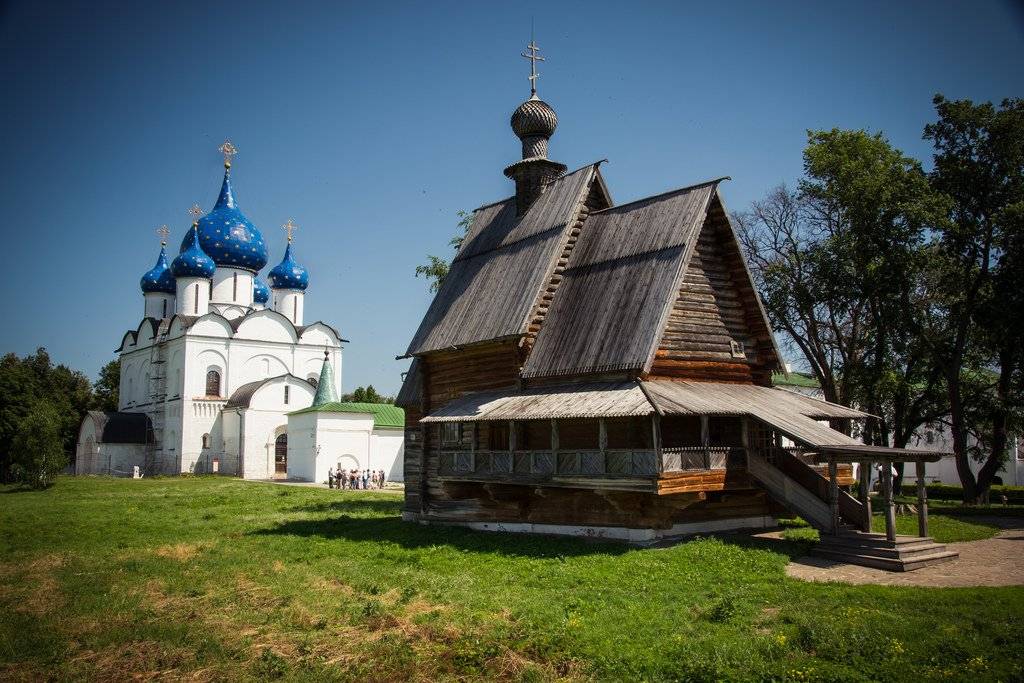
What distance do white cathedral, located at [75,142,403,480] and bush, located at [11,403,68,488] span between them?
43.8 ft

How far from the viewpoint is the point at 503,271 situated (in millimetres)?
21922

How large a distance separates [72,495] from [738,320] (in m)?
27.2

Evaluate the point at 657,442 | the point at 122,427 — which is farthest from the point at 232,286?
the point at 657,442

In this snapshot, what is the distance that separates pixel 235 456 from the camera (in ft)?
170

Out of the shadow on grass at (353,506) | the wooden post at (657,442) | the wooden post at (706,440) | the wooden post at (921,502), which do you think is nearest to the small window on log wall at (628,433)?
the wooden post at (706,440)

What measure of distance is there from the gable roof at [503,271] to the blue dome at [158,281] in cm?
4391

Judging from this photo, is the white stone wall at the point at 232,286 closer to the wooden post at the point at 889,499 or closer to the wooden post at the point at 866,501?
the wooden post at the point at 866,501

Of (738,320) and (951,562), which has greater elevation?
(738,320)

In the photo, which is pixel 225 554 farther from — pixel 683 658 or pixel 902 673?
pixel 902 673

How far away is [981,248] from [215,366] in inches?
1779

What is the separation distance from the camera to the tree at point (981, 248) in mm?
24562

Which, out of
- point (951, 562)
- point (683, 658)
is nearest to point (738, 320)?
point (951, 562)

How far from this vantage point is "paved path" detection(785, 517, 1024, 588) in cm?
1283

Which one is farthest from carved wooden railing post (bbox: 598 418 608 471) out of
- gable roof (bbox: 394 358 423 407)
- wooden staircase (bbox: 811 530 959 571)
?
gable roof (bbox: 394 358 423 407)
